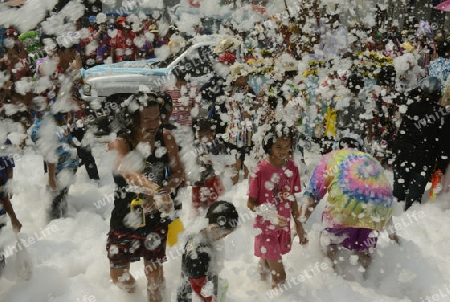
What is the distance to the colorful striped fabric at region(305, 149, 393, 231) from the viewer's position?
3324mm

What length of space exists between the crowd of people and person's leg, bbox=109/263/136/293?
14 millimetres

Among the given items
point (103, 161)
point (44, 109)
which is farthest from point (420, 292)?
point (103, 161)

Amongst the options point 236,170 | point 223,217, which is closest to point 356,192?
point 223,217

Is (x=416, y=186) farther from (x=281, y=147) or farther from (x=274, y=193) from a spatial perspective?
(x=281, y=147)

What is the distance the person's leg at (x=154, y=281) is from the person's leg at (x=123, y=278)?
16cm

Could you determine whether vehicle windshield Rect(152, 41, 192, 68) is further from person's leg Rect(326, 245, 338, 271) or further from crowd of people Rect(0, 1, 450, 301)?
person's leg Rect(326, 245, 338, 271)

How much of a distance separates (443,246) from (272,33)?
780 cm

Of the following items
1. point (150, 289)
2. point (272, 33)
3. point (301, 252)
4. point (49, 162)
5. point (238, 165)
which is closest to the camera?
point (150, 289)

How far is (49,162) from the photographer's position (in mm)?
4465

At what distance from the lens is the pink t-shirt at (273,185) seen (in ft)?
10.7

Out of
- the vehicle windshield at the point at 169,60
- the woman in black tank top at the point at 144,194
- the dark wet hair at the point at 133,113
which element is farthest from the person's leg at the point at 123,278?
the vehicle windshield at the point at 169,60

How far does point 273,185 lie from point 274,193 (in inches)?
2.4

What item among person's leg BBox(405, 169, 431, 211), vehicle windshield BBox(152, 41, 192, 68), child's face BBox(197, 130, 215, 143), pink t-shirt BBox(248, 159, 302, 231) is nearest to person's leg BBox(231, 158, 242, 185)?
child's face BBox(197, 130, 215, 143)

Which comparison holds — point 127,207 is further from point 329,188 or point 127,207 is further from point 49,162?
point 49,162
